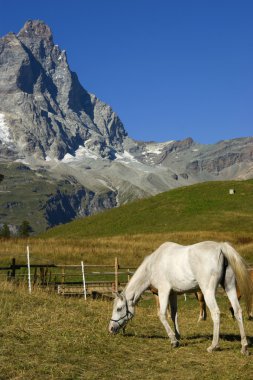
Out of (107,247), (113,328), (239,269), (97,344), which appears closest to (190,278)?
(239,269)

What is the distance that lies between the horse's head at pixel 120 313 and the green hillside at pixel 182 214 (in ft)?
162

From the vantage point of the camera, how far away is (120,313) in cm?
1516

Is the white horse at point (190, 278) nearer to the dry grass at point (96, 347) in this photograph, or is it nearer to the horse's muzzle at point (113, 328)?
the horse's muzzle at point (113, 328)

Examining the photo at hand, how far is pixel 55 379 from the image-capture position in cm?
1017

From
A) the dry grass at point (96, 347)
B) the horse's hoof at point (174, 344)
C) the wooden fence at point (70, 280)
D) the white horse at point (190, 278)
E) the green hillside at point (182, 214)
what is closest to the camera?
the dry grass at point (96, 347)

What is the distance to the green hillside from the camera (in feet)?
224

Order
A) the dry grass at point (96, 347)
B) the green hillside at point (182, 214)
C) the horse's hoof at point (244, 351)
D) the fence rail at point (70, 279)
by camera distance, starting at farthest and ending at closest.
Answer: the green hillside at point (182, 214) < the fence rail at point (70, 279) < the horse's hoof at point (244, 351) < the dry grass at point (96, 347)

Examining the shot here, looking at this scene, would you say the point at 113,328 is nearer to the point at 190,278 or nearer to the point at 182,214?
the point at 190,278

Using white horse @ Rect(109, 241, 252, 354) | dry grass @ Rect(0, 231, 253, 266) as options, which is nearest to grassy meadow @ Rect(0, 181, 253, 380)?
white horse @ Rect(109, 241, 252, 354)

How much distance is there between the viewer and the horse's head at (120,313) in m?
15.0

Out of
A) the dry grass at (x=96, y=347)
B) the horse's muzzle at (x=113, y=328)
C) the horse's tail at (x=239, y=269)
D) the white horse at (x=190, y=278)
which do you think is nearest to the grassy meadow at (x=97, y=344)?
the dry grass at (x=96, y=347)

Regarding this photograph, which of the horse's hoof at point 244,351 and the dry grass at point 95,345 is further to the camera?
the horse's hoof at point 244,351

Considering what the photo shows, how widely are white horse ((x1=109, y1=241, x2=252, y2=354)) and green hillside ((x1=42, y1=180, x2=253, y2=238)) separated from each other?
1939 inches

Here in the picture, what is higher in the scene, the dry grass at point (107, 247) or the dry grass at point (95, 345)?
the dry grass at point (107, 247)
